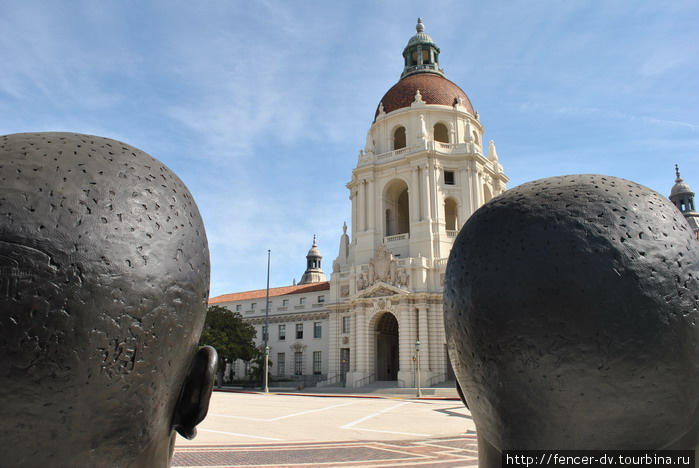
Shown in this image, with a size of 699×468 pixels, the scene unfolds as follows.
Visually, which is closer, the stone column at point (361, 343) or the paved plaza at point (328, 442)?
the paved plaza at point (328, 442)

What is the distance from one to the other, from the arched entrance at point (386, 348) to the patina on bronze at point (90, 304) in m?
46.9

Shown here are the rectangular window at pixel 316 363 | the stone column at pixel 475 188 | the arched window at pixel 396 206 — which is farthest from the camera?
the rectangular window at pixel 316 363

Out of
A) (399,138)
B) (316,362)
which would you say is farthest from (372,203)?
(316,362)

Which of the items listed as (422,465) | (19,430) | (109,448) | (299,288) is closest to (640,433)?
(109,448)

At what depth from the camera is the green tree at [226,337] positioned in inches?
1860

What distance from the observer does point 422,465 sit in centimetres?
905

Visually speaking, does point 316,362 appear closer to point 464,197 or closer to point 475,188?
point 464,197

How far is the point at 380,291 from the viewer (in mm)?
46500

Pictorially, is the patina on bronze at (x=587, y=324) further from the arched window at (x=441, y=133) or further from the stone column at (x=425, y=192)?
the arched window at (x=441, y=133)

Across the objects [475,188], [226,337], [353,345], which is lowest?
[353,345]

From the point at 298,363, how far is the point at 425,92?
107 ft

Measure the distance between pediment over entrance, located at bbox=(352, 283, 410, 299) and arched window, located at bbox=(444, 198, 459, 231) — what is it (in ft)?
33.2

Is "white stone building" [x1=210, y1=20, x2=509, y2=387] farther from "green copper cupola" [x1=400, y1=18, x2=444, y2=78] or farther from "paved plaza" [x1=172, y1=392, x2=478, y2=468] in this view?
"paved plaza" [x1=172, y1=392, x2=478, y2=468]

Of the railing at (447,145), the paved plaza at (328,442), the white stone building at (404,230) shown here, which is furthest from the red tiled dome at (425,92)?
the paved plaza at (328,442)
